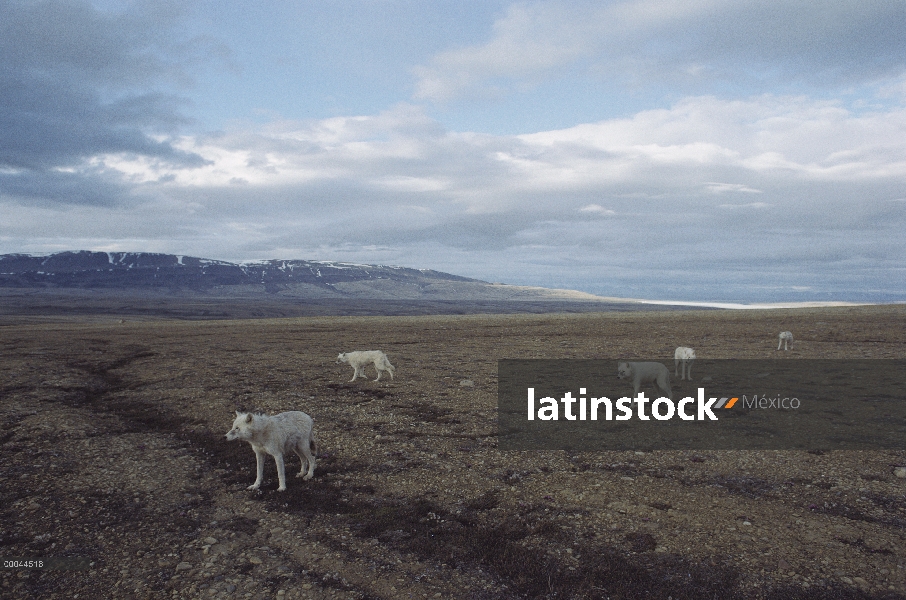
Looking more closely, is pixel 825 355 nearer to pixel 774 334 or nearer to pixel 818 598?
pixel 774 334

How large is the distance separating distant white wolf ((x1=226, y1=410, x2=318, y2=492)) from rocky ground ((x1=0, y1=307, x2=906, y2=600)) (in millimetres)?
518

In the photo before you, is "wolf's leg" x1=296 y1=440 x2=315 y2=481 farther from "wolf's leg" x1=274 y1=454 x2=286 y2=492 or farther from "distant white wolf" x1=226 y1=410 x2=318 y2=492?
"wolf's leg" x1=274 y1=454 x2=286 y2=492

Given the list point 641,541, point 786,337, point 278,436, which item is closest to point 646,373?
point 641,541

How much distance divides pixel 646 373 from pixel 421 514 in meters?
12.1

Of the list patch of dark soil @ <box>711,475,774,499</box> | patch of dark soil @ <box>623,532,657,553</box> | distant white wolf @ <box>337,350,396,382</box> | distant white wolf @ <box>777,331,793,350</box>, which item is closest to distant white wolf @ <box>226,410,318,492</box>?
patch of dark soil @ <box>623,532,657,553</box>

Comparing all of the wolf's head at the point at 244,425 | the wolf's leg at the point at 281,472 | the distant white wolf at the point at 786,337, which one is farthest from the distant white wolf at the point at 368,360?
the distant white wolf at the point at 786,337

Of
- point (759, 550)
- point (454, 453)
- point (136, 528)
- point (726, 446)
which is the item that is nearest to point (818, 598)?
point (759, 550)

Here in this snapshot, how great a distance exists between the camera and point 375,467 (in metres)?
12.4

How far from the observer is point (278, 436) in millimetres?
11094

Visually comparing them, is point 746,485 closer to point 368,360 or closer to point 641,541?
point 641,541

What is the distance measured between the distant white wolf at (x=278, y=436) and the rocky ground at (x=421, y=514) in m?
0.52

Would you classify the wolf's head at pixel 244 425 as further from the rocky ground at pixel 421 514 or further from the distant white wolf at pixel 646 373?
the distant white wolf at pixel 646 373

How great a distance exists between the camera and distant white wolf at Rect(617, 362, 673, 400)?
60.0 feet

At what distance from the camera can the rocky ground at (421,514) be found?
7.41 meters
